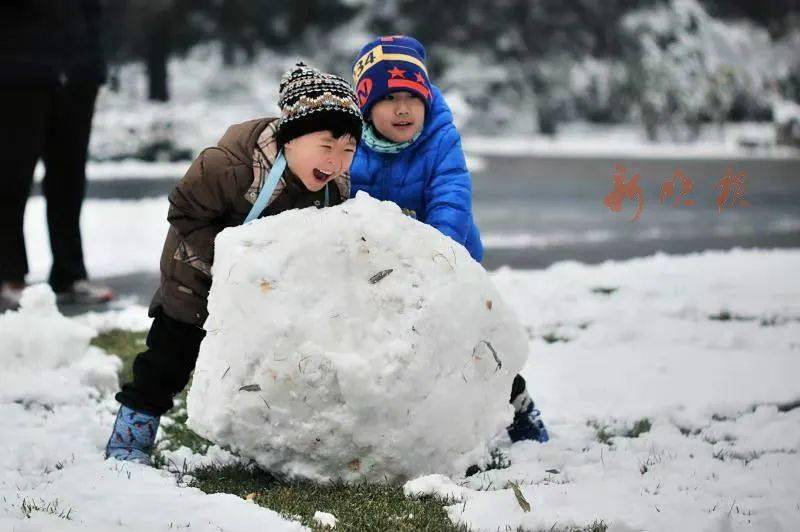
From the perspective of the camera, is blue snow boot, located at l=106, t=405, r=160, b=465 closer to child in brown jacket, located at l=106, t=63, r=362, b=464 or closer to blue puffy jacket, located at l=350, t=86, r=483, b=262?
child in brown jacket, located at l=106, t=63, r=362, b=464

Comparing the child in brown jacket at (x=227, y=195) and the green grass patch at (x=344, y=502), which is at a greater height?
the child in brown jacket at (x=227, y=195)

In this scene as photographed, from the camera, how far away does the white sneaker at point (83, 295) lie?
6.60 metres

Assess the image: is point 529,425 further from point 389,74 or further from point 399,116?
point 389,74

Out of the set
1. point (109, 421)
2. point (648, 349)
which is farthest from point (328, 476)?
point (648, 349)

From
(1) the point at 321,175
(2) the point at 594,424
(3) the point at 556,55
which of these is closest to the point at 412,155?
(1) the point at 321,175

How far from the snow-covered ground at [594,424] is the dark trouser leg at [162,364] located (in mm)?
250

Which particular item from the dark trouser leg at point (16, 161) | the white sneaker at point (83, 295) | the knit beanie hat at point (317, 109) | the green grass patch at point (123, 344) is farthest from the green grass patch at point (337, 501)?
the white sneaker at point (83, 295)

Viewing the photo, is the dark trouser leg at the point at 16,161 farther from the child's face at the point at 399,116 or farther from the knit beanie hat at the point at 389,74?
the child's face at the point at 399,116

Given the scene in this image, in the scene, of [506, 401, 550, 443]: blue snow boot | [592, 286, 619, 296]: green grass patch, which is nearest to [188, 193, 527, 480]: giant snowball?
[506, 401, 550, 443]: blue snow boot

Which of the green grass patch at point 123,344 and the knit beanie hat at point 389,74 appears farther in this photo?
the green grass patch at point 123,344

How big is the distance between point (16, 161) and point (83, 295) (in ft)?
3.22

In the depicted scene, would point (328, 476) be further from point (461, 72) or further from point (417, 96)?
point (461, 72)

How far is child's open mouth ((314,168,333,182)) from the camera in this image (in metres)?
3.41

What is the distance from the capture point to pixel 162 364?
360 centimetres
